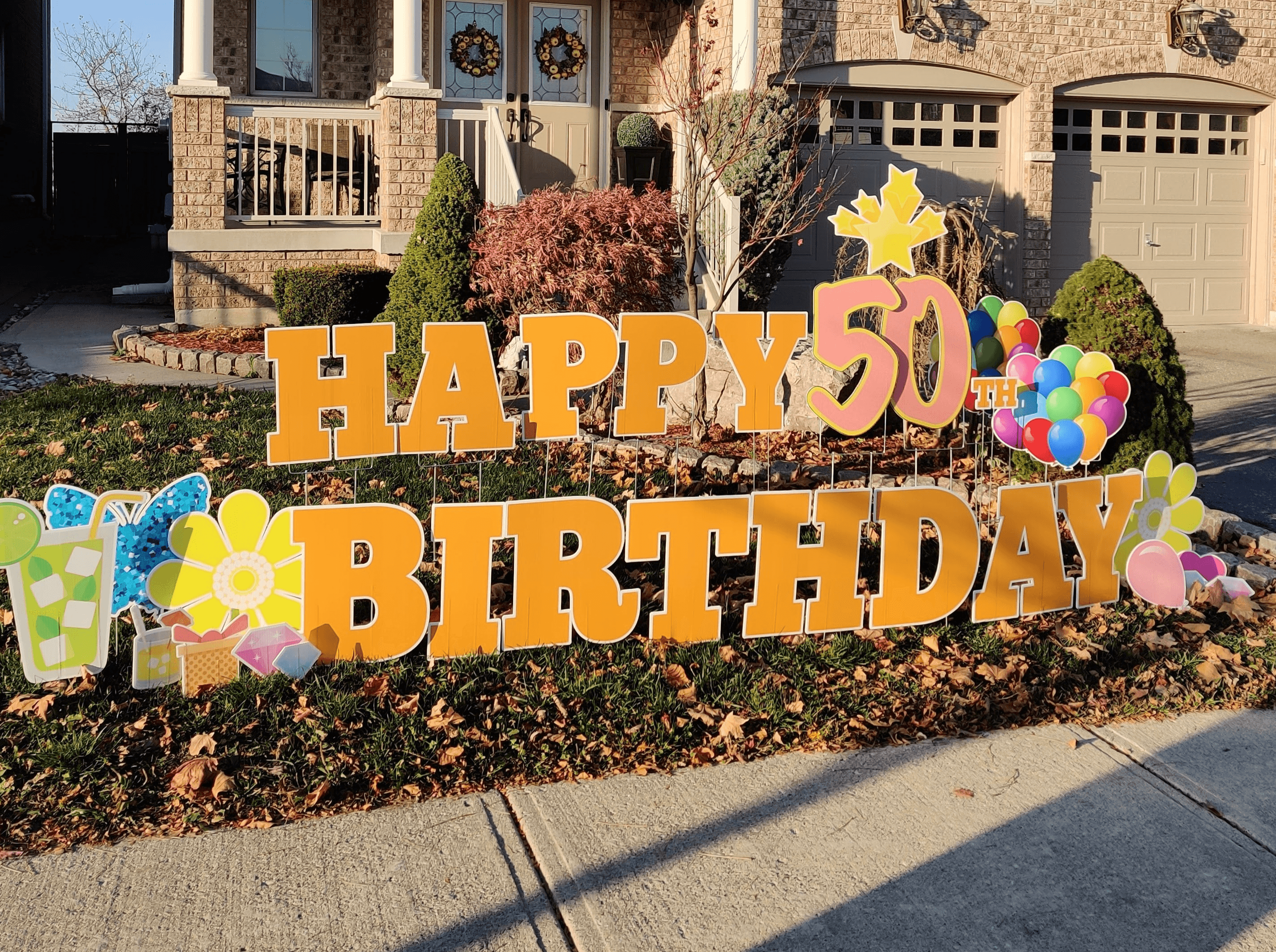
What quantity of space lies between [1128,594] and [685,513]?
218cm

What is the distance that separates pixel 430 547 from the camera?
18.4 feet

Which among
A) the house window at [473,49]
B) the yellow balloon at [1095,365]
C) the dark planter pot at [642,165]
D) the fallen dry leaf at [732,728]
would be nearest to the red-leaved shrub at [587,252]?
the yellow balloon at [1095,365]

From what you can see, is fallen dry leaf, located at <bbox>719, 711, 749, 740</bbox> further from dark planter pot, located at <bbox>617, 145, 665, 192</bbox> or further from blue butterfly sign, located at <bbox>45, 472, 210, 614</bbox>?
dark planter pot, located at <bbox>617, 145, 665, 192</bbox>

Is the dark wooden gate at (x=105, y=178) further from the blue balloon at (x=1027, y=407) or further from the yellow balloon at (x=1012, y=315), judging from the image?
the blue balloon at (x=1027, y=407)

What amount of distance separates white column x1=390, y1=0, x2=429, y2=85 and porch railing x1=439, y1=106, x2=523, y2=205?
1.51ft

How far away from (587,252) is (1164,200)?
33.0 ft

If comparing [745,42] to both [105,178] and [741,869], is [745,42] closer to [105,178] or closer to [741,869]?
[741,869]

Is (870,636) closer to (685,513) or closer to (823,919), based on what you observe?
(685,513)

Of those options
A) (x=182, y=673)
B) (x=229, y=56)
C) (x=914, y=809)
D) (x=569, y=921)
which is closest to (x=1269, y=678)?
(x=914, y=809)

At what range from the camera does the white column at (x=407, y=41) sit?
37.6ft

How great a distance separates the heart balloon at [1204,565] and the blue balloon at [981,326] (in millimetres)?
1465

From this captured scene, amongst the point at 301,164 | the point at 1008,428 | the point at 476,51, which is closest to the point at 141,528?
the point at 1008,428

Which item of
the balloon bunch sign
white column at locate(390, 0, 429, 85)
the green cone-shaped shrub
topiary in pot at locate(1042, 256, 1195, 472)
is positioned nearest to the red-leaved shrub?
the green cone-shaped shrub

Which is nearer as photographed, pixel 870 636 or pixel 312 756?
pixel 312 756
